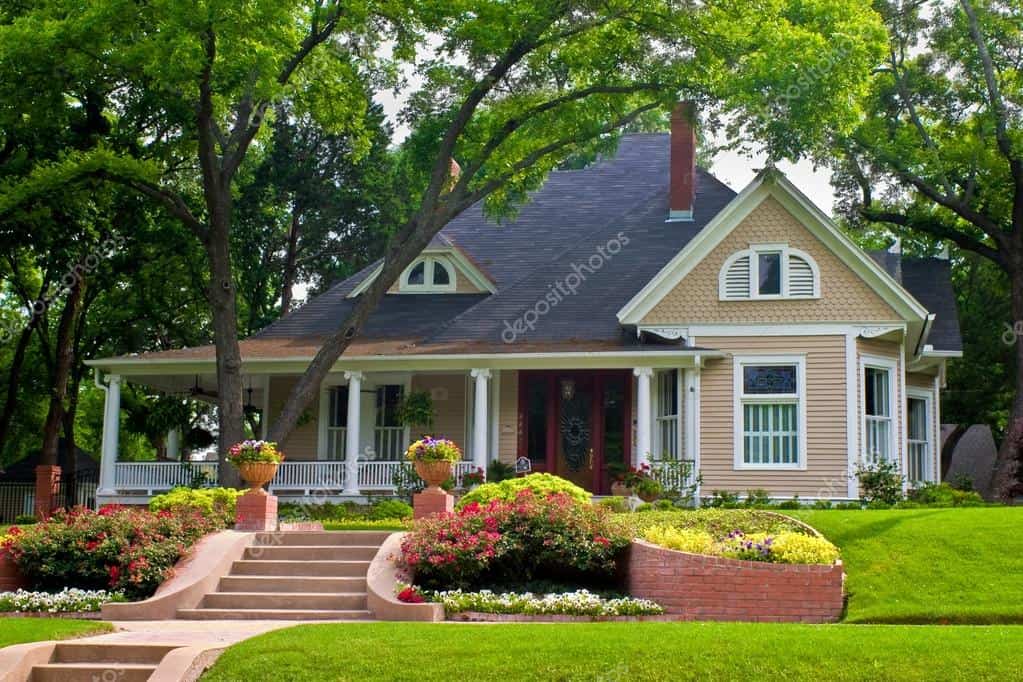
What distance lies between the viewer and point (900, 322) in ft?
75.7

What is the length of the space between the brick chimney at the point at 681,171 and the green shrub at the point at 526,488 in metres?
12.2

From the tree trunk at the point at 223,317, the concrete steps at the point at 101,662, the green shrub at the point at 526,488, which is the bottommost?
the concrete steps at the point at 101,662

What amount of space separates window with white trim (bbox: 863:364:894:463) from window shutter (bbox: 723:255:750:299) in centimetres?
270

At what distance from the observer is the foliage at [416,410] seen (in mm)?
24938

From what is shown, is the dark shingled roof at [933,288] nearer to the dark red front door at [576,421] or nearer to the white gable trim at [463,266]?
the dark red front door at [576,421]

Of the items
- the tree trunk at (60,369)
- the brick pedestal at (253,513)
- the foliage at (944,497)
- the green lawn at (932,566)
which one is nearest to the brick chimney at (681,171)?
the foliage at (944,497)

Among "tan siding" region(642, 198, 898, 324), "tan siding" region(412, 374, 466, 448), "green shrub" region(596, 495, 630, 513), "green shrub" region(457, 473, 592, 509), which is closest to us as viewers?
"green shrub" region(457, 473, 592, 509)

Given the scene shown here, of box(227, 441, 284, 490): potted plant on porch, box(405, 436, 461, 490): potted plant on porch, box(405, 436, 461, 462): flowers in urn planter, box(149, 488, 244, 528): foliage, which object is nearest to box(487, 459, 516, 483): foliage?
box(149, 488, 244, 528): foliage

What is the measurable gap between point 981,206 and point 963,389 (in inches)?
407

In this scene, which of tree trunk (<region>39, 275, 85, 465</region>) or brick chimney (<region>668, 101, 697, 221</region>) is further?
tree trunk (<region>39, 275, 85, 465</region>)

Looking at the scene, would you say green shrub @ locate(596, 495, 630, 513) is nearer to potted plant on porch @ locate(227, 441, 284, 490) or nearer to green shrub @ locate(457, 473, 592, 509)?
green shrub @ locate(457, 473, 592, 509)

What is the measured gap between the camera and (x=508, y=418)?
83.2ft

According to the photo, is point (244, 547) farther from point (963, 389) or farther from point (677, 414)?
point (963, 389)

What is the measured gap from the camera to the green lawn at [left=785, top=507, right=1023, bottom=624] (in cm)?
1297
